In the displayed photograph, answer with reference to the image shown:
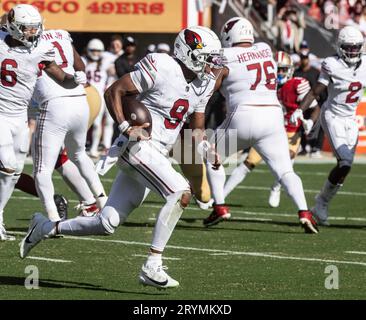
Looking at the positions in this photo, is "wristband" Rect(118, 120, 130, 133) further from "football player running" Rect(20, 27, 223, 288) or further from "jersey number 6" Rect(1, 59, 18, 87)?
"jersey number 6" Rect(1, 59, 18, 87)

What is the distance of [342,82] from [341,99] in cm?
17

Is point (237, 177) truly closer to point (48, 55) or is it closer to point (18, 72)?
point (48, 55)

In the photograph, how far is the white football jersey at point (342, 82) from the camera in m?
10.9

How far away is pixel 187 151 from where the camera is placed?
1070 centimetres

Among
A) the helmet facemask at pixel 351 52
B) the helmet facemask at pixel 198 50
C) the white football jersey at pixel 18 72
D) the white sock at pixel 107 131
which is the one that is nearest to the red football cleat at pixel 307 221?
→ the helmet facemask at pixel 351 52

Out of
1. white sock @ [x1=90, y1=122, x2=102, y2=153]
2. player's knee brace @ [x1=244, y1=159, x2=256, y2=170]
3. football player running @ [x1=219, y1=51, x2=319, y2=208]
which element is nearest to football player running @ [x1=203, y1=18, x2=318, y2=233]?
player's knee brace @ [x1=244, y1=159, x2=256, y2=170]

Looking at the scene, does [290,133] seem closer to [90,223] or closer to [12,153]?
[12,153]

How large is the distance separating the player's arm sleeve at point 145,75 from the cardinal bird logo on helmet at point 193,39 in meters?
0.24

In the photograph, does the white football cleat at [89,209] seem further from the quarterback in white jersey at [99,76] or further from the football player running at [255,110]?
the quarterback in white jersey at [99,76]

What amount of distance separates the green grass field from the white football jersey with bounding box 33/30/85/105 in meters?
1.14

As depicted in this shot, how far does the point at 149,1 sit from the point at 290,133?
8.22m

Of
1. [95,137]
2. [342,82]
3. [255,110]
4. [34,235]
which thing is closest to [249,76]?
[255,110]

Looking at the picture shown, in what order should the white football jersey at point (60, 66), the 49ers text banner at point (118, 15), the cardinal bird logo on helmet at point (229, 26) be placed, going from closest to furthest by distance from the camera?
the white football jersey at point (60, 66), the cardinal bird logo on helmet at point (229, 26), the 49ers text banner at point (118, 15)

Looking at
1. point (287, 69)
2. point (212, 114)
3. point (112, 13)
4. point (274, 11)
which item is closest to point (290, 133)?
point (287, 69)
